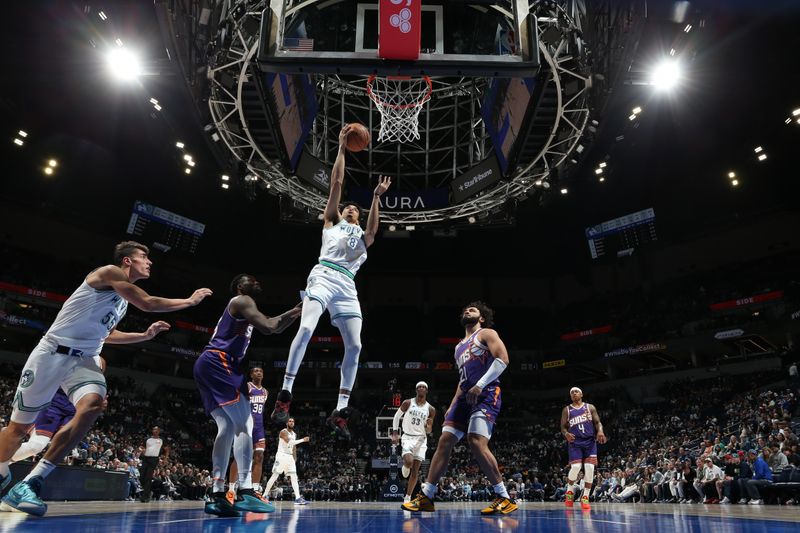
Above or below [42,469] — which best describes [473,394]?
above

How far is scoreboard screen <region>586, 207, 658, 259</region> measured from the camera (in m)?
31.5

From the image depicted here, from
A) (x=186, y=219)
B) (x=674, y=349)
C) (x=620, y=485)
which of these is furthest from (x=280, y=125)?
(x=674, y=349)

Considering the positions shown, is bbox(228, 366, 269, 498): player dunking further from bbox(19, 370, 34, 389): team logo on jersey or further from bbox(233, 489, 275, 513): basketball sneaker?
bbox(19, 370, 34, 389): team logo on jersey

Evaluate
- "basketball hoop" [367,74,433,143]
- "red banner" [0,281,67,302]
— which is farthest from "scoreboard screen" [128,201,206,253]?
"basketball hoop" [367,74,433,143]

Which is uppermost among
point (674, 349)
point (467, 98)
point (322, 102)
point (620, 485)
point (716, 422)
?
point (467, 98)

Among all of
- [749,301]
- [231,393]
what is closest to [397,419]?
[231,393]

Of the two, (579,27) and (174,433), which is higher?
(579,27)

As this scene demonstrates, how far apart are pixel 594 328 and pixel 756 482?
24.3 metres

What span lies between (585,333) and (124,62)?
30.8 meters

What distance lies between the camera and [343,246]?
5324 millimetres

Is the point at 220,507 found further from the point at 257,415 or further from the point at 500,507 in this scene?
the point at 257,415

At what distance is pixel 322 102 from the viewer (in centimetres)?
1811

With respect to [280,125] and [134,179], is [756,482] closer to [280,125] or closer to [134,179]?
[280,125]

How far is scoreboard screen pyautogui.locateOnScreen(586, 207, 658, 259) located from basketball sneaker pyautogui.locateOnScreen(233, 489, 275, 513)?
30.9 metres
